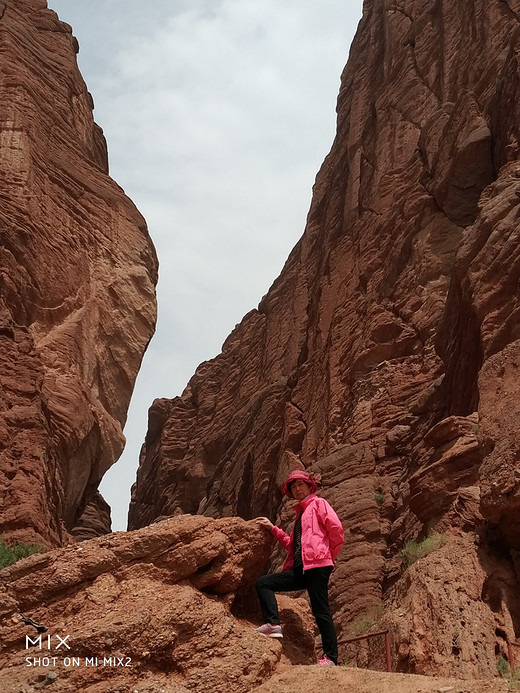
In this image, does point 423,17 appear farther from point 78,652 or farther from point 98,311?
point 78,652

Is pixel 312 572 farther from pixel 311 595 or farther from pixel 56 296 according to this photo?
pixel 56 296

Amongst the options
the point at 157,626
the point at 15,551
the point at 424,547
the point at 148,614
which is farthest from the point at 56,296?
the point at 157,626

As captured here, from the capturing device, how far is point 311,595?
8258 mm

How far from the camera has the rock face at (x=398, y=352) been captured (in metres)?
12.8

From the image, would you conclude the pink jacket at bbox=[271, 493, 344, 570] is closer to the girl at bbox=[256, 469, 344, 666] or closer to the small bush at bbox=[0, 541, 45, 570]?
the girl at bbox=[256, 469, 344, 666]

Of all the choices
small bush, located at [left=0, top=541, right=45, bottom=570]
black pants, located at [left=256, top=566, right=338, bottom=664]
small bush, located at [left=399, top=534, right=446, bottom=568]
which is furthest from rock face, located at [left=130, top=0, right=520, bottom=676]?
small bush, located at [left=0, top=541, right=45, bottom=570]

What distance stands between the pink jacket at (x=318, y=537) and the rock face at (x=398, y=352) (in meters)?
2.88

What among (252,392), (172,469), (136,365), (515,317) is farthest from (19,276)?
(172,469)

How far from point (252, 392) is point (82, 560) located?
36.0 metres

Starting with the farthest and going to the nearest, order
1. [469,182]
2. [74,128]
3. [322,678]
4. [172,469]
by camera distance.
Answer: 1. [172,469]
2. [74,128]
3. [469,182]
4. [322,678]

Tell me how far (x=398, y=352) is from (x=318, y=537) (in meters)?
20.1

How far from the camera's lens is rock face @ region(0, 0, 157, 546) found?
1928cm

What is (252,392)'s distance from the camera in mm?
44094

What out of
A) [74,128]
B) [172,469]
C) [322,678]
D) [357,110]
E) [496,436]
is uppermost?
[357,110]
